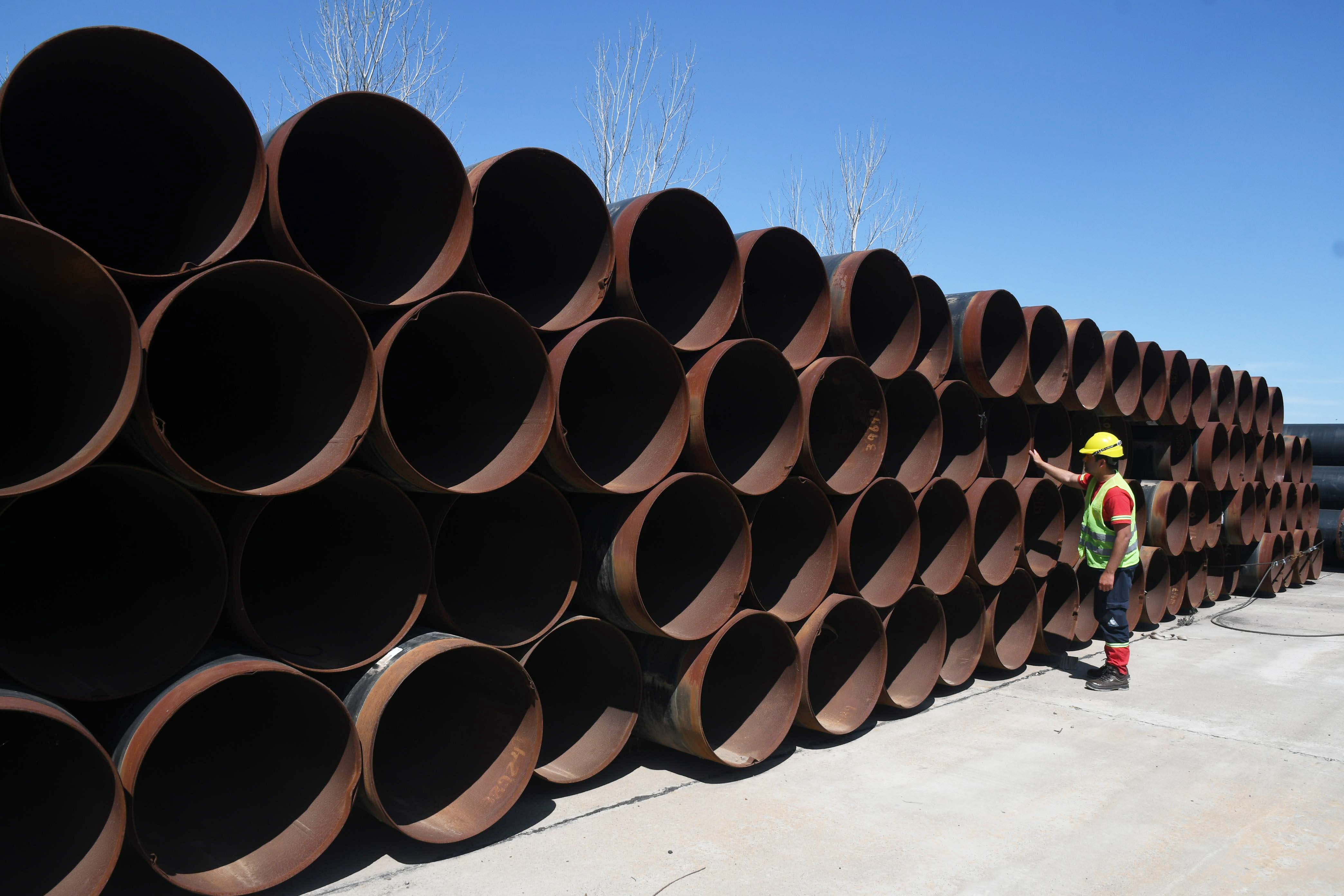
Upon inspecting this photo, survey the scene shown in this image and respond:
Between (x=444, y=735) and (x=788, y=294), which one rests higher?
(x=788, y=294)

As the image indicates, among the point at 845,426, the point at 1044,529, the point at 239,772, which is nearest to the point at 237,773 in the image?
the point at 239,772

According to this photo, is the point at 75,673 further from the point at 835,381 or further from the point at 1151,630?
the point at 1151,630

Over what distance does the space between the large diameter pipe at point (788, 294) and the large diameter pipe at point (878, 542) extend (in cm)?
Answer: 70

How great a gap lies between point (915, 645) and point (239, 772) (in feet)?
10.0

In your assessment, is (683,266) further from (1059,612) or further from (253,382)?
(1059,612)

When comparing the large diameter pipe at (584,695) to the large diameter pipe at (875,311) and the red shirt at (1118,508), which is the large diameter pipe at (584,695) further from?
the red shirt at (1118,508)

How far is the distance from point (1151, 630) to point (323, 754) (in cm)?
578

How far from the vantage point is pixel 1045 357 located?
536cm

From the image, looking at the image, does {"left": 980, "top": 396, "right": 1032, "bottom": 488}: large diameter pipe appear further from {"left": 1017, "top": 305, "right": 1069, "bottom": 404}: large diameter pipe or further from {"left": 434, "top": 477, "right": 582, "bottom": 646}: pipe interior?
{"left": 434, "top": 477, "right": 582, "bottom": 646}: pipe interior

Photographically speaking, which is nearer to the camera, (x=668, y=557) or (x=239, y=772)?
(x=239, y=772)

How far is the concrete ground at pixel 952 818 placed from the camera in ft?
8.36

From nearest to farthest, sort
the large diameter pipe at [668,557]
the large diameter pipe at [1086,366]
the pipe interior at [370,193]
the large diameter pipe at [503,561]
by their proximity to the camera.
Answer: the pipe interior at [370,193], the large diameter pipe at [503,561], the large diameter pipe at [668,557], the large diameter pipe at [1086,366]

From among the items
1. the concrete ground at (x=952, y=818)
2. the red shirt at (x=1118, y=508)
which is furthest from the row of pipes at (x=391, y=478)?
the red shirt at (x=1118, y=508)

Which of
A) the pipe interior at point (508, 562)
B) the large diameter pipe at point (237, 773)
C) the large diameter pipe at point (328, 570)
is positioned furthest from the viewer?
the pipe interior at point (508, 562)
